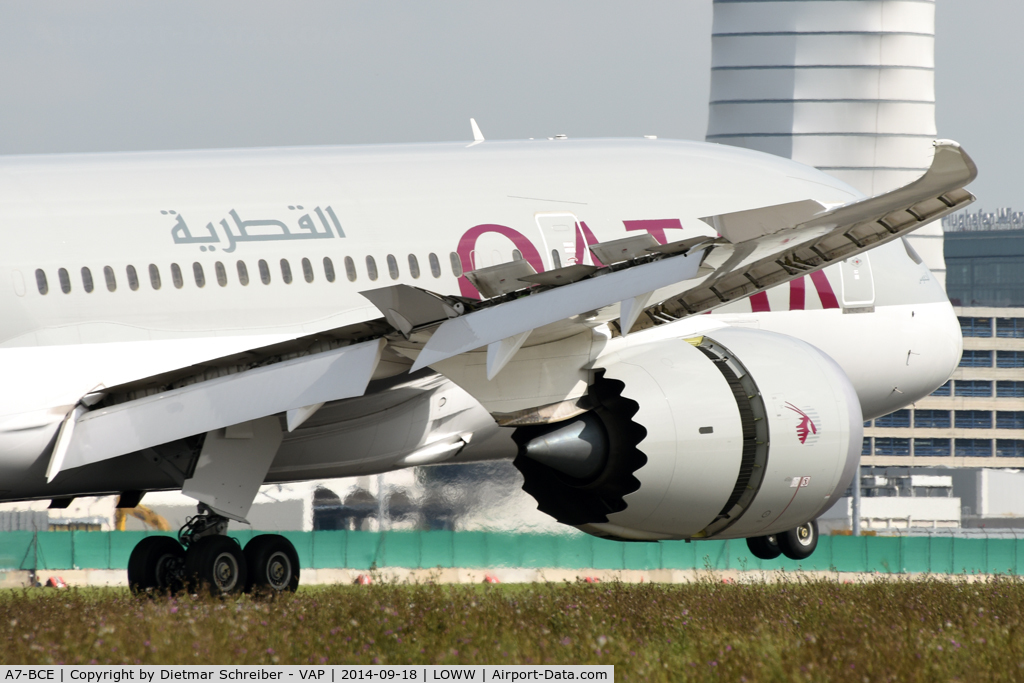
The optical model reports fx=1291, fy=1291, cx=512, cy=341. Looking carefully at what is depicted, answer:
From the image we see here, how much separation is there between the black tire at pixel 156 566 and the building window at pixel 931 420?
359 feet

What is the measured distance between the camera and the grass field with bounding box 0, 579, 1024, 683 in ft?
29.5

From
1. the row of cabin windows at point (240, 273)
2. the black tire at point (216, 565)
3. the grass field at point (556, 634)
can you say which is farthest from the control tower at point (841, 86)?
the black tire at point (216, 565)

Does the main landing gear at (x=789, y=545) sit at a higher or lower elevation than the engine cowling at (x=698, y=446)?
lower

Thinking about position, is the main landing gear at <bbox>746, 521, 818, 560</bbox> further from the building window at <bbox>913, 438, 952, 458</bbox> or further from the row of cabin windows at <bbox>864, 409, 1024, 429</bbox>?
the building window at <bbox>913, 438, 952, 458</bbox>

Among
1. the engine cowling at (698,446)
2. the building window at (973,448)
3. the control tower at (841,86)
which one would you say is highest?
the control tower at (841,86)

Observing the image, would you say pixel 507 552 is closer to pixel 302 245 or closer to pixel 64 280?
pixel 302 245

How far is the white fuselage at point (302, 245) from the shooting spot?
12453 millimetres

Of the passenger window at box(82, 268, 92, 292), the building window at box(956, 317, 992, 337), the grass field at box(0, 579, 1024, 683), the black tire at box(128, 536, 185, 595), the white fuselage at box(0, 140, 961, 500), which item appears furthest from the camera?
the building window at box(956, 317, 992, 337)

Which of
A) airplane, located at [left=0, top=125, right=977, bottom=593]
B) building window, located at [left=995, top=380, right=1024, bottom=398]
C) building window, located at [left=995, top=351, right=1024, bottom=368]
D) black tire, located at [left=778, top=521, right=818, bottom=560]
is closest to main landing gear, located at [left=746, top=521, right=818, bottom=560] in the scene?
black tire, located at [left=778, top=521, right=818, bottom=560]

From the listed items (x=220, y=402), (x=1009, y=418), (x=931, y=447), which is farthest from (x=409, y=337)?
(x=1009, y=418)

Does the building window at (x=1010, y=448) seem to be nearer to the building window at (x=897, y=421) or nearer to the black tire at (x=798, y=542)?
the building window at (x=897, y=421)

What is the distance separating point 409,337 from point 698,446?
120 inches

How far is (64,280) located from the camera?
41.1ft

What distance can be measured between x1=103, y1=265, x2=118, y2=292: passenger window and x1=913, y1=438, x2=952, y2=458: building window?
112 m
